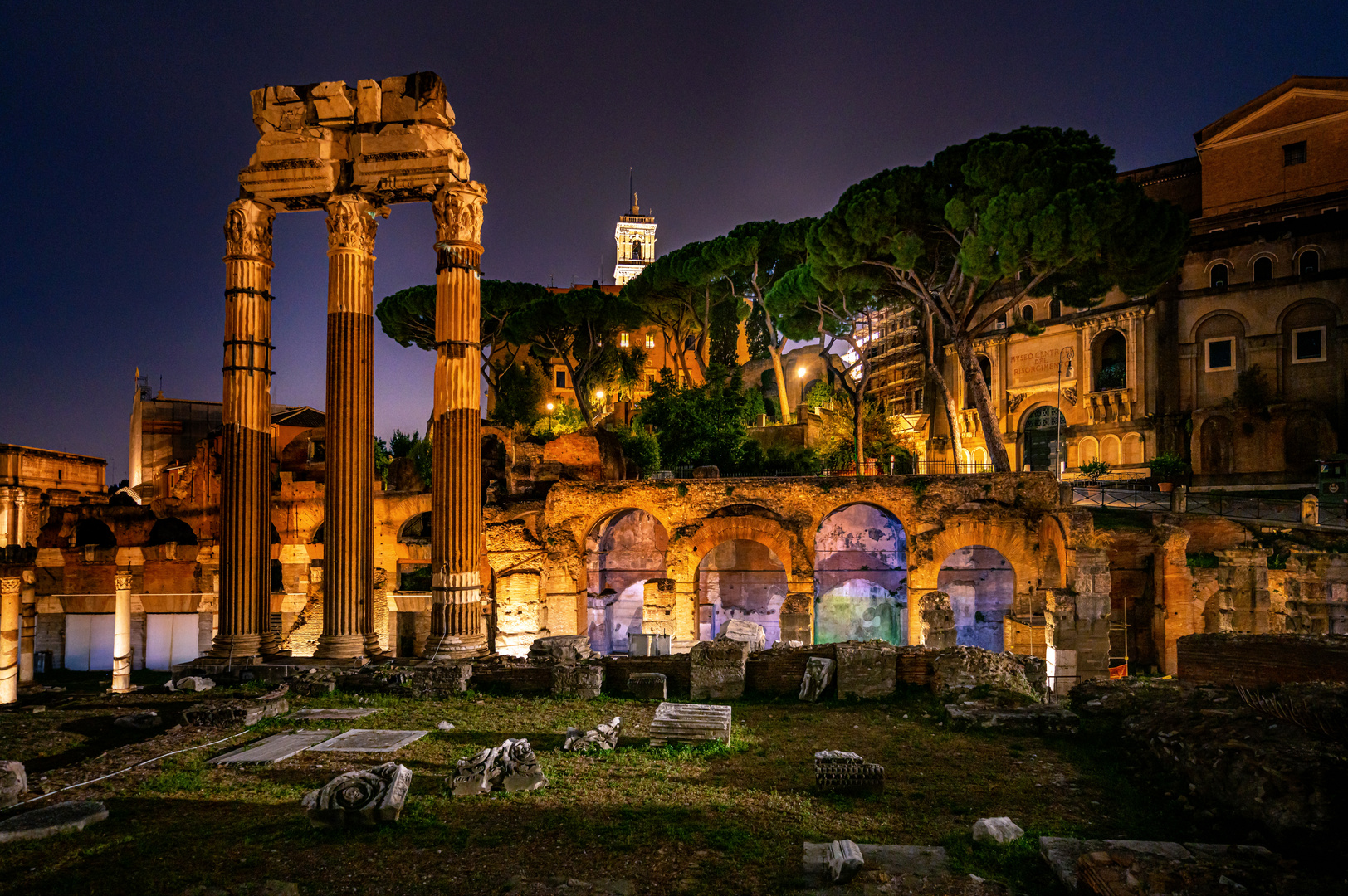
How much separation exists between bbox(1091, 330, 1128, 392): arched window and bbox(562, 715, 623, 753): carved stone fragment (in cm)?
2166

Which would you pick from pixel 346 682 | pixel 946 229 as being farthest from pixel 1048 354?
pixel 346 682

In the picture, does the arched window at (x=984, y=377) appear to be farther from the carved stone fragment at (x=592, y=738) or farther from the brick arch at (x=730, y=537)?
the carved stone fragment at (x=592, y=738)

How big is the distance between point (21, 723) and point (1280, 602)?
17.4 metres

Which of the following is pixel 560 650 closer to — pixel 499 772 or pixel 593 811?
pixel 499 772

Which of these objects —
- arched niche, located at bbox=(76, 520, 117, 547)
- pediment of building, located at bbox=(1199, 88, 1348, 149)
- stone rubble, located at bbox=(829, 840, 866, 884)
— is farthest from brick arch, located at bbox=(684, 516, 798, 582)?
pediment of building, located at bbox=(1199, 88, 1348, 149)

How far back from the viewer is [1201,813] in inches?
176

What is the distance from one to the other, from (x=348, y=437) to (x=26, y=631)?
7.01m

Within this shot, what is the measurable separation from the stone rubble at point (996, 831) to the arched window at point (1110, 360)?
22173mm

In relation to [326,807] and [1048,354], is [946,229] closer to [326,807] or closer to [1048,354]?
[1048,354]

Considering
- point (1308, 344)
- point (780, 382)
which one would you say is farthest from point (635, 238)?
point (1308, 344)

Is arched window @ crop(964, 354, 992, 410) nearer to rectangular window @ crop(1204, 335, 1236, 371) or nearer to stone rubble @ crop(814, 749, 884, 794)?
rectangular window @ crop(1204, 335, 1236, 371)

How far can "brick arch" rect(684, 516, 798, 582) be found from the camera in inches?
595

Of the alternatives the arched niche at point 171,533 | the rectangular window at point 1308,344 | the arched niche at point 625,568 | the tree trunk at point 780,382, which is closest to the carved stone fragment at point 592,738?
the arched niche at point 625,568

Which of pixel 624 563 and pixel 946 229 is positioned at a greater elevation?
pixel 946 229
